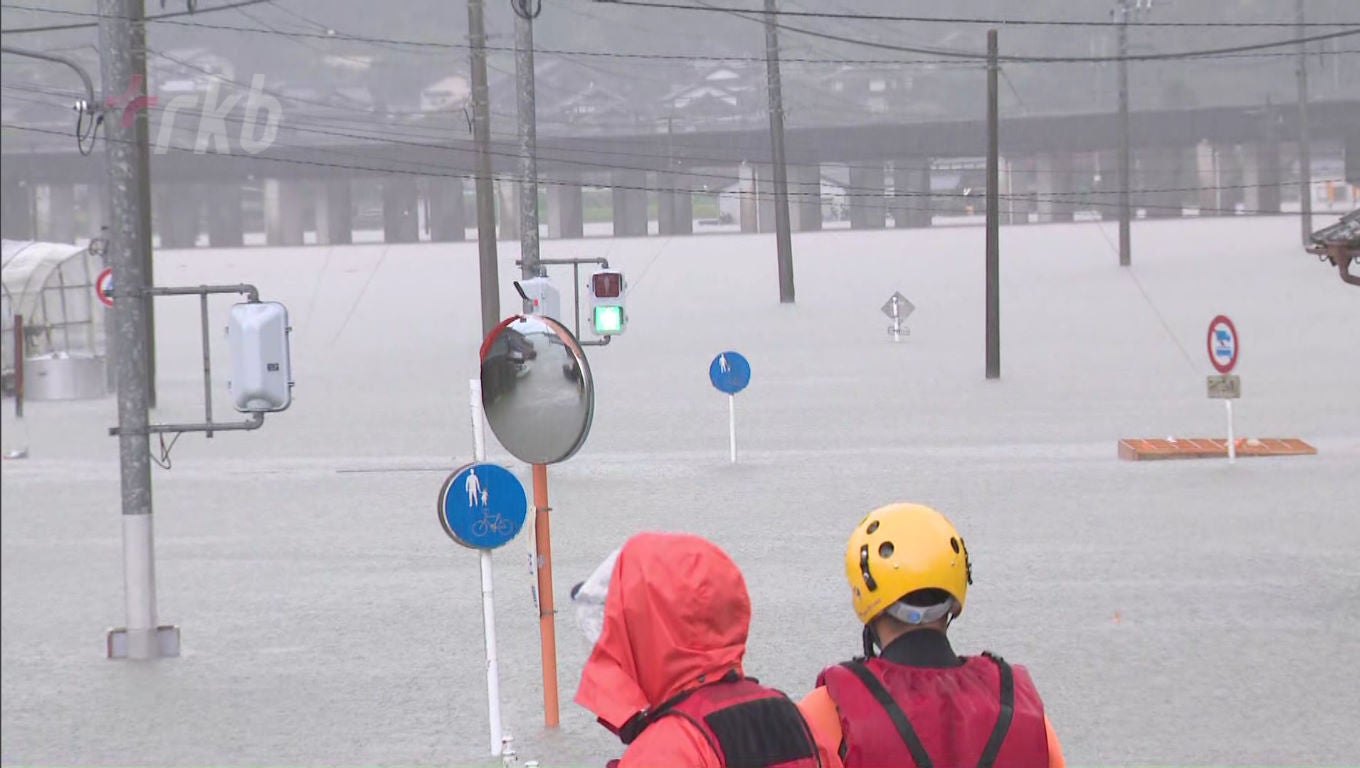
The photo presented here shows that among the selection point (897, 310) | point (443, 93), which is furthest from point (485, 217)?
point (897, 310)

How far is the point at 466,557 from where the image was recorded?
30.3ft

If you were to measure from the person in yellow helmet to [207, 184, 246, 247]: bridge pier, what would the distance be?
7144 mm

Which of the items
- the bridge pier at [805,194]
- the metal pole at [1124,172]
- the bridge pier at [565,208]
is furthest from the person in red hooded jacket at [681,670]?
the metal pole at [1124,172]

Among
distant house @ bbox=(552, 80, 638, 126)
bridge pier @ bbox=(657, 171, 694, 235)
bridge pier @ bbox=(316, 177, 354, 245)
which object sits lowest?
bridge pier @ bbox=(316, 177, 354, 245)

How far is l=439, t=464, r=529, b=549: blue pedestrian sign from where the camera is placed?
4676 mm

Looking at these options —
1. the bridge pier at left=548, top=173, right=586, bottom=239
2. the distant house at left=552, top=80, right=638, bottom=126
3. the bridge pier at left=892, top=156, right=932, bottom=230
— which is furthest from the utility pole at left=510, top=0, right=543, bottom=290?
A: the bridge pier at left=892, top=156, right=932, bottom=230

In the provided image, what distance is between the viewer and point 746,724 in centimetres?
198

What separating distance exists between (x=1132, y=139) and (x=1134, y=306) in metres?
2.30

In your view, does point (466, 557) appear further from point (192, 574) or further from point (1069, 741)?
point (1069, 741)

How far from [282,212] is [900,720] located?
27.6ft

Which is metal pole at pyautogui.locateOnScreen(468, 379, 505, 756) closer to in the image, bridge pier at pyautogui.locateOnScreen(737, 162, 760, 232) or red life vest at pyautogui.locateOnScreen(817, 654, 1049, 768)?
red life vest at pyautogui.locateOnScreen(817, 654, 1049, 768)

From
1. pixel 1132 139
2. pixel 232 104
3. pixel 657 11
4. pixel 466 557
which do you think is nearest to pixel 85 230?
pixel 232 104

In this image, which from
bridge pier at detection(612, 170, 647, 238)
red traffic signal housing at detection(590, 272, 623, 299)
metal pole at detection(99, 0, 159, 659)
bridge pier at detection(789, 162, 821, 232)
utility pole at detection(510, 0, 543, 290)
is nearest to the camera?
metal pole at detection(99, 0, 159, 659)

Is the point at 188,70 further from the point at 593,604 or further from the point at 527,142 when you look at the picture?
the point at 593,604
